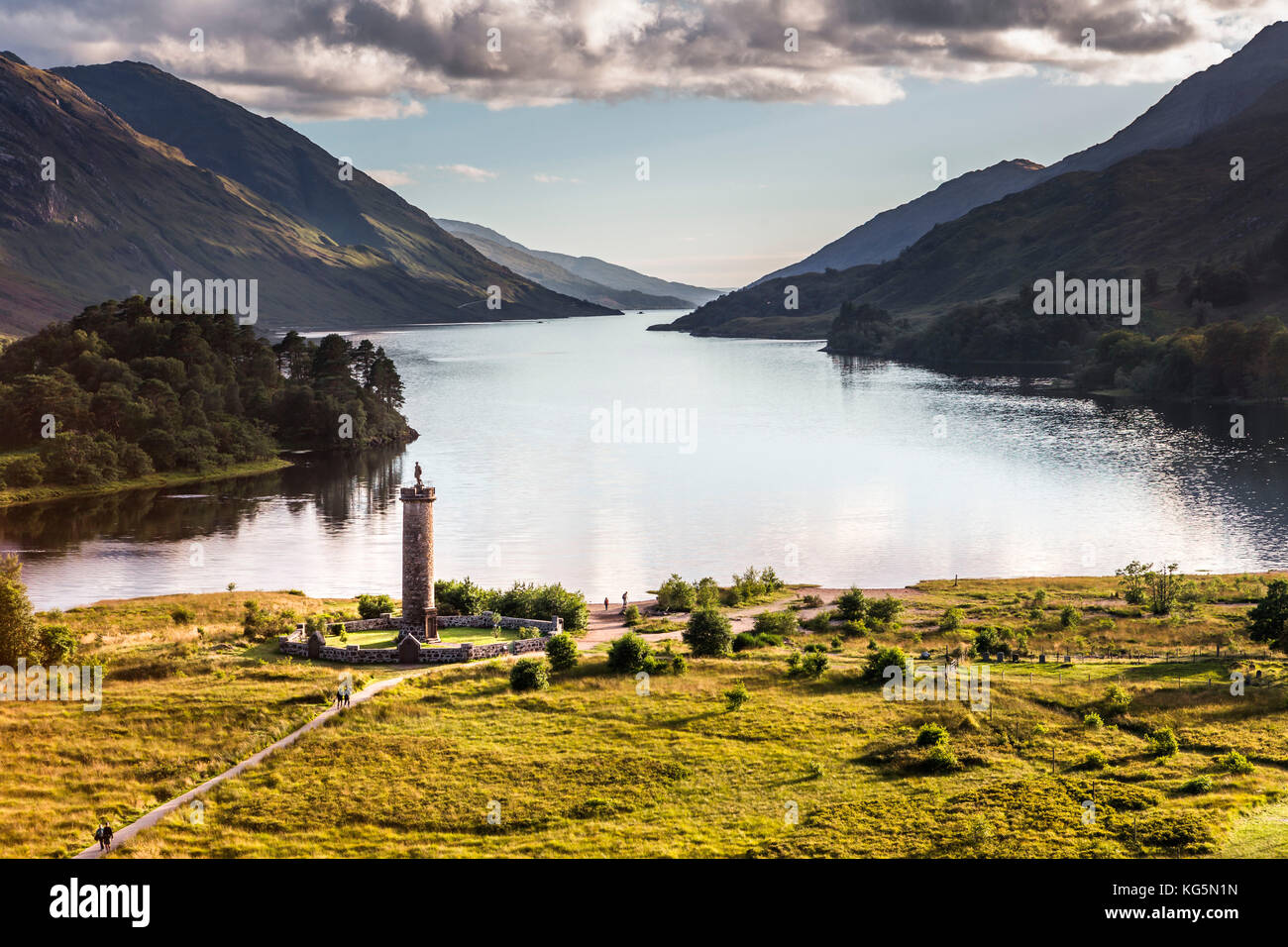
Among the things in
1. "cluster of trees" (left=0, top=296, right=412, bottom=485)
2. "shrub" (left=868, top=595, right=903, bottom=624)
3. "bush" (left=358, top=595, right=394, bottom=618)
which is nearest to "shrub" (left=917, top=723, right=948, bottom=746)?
"shrub" (left=868, top=595, right=903, bottom=624)

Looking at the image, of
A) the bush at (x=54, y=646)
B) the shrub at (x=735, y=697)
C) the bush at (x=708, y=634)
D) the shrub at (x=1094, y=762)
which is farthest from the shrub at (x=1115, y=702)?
the bush at (x=54, y=646)

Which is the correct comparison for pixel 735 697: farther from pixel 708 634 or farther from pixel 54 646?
pixel 54 646

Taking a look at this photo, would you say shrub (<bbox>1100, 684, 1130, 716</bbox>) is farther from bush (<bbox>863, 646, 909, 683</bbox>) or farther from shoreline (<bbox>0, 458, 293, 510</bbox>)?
shoreline (<bbox>0, 458, 293, 510</bbox>)

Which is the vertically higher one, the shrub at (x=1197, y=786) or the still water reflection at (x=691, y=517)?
the still water reflection at (x=691, y=517)

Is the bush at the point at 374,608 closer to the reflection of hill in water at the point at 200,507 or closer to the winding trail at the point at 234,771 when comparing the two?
the winding trail at the point at 234,771

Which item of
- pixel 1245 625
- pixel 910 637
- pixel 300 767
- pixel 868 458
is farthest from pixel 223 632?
pixel 868 458
